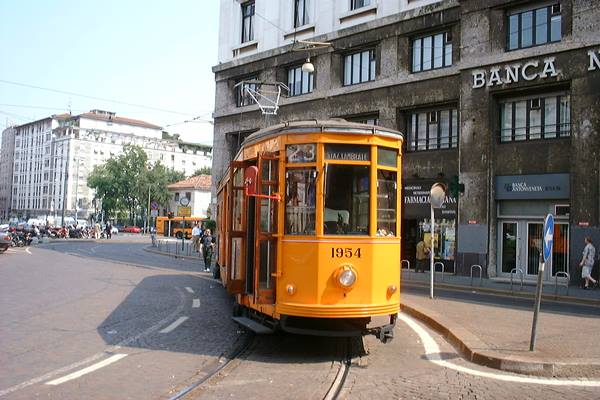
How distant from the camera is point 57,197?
340ft

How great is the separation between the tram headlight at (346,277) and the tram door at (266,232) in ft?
2.96

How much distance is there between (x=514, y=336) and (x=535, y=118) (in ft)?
48.0

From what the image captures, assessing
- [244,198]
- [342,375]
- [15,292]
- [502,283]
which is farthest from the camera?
[502,283]

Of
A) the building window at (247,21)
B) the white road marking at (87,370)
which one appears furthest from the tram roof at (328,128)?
the building window at (247,21)

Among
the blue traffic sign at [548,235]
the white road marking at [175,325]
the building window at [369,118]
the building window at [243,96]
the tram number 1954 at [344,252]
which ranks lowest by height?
the white road marking at [175,325]

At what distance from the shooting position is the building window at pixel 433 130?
2403 centimetres

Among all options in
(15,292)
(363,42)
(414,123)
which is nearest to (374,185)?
(15,292)

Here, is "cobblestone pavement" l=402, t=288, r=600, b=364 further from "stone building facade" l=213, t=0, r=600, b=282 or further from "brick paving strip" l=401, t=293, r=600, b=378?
"stone building facade" l=213, t=0, r=600, b=282

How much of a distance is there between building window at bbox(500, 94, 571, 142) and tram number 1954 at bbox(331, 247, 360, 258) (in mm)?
15972

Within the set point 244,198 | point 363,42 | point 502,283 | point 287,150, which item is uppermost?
point 363,42

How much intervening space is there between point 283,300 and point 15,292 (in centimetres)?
936

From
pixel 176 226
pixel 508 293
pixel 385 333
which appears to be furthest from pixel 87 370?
pixel 176 226

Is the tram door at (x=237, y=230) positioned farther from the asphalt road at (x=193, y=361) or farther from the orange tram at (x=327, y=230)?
the asphalt road at (x=193, y=361)

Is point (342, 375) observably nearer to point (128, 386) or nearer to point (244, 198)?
point (128, 386)
